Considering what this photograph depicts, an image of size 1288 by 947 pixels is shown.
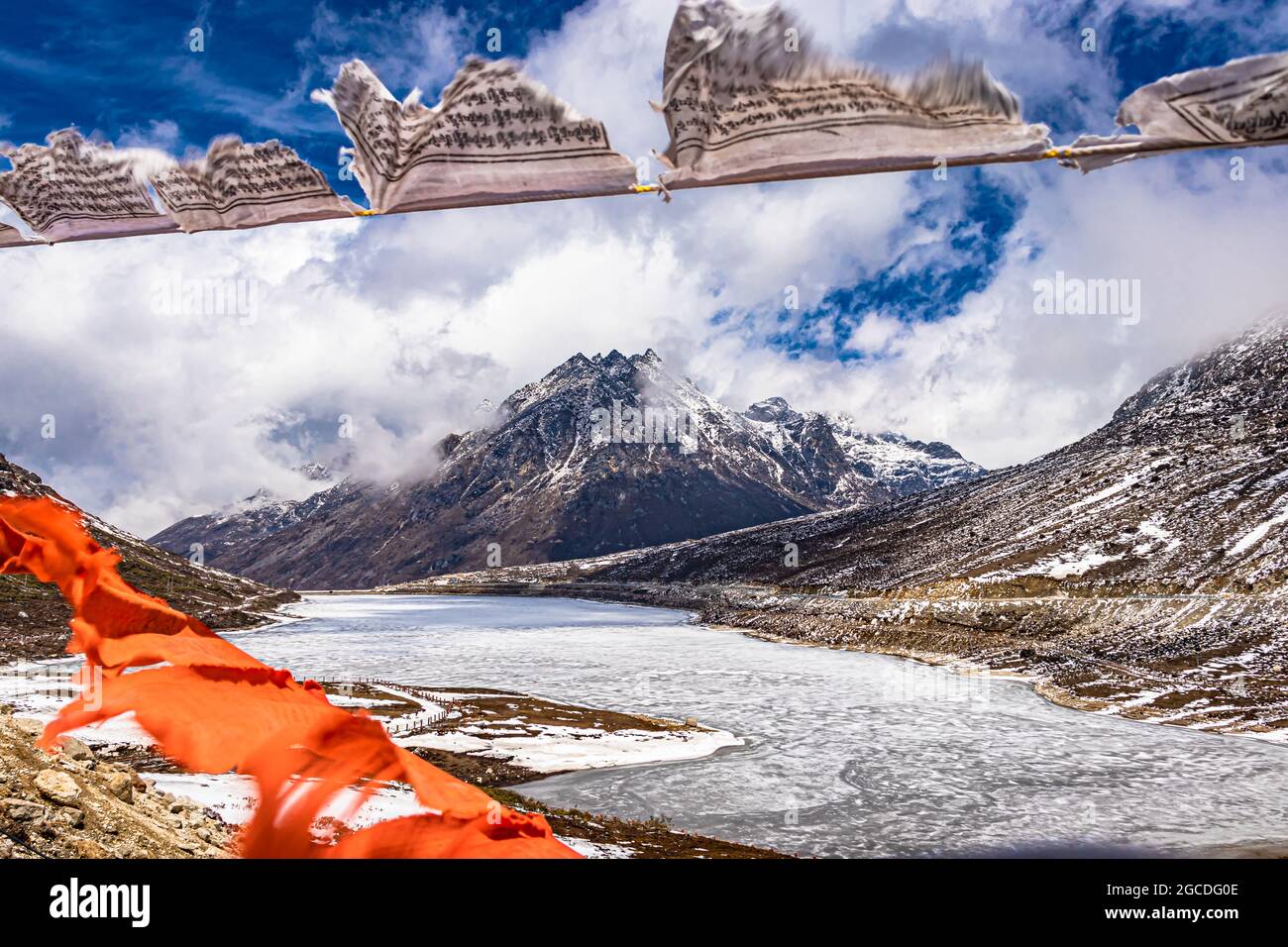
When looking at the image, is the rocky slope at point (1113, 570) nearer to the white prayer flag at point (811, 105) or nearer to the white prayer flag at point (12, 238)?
the white prayer flag at point (811, 105)

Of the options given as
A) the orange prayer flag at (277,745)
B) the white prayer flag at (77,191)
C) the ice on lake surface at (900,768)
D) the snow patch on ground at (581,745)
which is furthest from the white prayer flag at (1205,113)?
the snow patch on ground at (581,745)

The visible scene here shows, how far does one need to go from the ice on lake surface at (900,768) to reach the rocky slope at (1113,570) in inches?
253

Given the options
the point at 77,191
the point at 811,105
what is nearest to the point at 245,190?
the point at 77,191

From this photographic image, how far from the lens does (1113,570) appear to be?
6378 cm

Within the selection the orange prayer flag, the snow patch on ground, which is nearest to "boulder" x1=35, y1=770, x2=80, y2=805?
the orange prayer flag

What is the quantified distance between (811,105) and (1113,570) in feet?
228

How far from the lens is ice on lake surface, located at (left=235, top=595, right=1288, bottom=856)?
19.3m

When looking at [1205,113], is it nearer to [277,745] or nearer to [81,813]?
[277,745]

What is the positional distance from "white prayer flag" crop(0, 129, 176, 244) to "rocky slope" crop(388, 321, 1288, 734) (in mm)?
38175

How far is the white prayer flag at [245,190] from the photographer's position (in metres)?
5.08

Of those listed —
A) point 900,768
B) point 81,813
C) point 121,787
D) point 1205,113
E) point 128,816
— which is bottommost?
point 900,768

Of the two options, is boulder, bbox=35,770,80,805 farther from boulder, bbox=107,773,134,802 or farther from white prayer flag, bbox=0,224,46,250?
white prayer flag, bbox=0,224,46,250
